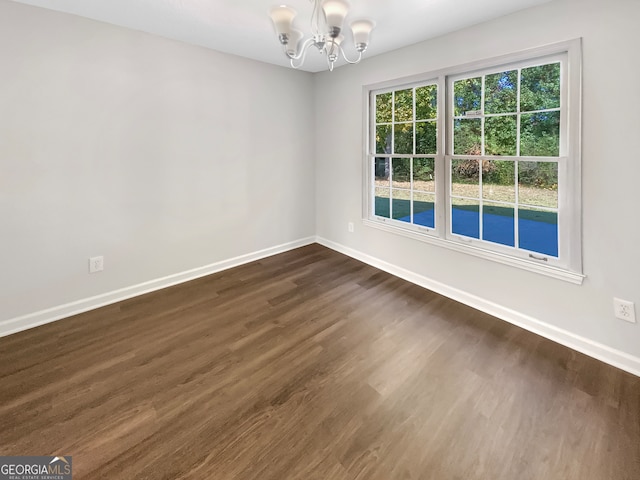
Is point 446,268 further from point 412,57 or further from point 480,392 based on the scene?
point 412,57

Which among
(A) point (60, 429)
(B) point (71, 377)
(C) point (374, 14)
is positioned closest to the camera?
(A) point (60, 429)

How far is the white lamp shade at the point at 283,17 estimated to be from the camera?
6.33 feet

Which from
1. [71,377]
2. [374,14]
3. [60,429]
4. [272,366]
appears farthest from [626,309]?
[71,377]

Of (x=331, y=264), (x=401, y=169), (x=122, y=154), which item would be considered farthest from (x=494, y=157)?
(x=122, y=154)

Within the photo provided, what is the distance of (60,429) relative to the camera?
1.60 m

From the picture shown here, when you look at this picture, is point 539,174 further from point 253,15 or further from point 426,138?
point 253,15

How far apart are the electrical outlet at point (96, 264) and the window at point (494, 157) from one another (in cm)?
290

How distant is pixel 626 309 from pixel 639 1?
1862mm

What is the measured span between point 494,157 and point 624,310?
Result: 55.2 inches

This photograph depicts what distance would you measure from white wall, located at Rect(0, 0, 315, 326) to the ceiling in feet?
0.72

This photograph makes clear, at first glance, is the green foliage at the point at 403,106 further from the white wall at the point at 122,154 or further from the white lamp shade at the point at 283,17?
the white lamp shade at the point at 283,17

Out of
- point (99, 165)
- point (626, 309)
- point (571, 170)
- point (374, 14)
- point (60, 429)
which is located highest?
point (374, 14)

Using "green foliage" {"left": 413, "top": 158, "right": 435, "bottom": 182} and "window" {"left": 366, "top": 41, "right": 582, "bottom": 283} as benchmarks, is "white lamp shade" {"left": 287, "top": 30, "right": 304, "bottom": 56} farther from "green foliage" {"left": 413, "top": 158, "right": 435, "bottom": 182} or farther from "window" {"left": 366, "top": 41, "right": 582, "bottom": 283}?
"green foliage" {"left": 413, "top": 158, "right": 435, "bottom": 182}

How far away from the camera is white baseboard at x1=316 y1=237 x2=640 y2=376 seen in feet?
6.78
